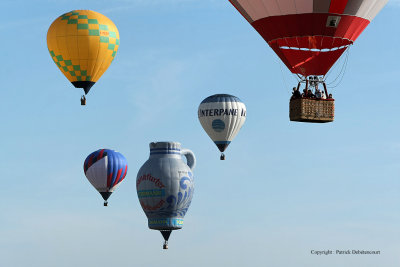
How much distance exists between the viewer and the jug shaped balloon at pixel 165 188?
52.7m

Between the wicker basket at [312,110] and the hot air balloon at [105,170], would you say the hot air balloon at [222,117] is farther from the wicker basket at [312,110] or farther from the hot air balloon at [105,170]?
the wicker basket at [312,110]

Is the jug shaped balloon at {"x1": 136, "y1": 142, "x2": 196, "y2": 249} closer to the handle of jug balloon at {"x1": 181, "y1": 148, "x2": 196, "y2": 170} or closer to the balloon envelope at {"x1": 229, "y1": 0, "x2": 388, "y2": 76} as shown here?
the handle of jug balloon at {"x1": 181, "y1": 148, "x2": 196, "y2": 170}

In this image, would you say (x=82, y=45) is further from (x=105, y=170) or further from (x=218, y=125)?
(x=218, y=125)

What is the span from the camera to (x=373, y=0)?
43406 millimetres

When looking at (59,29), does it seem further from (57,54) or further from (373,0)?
(373,0)

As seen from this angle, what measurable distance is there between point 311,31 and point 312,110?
9.86 feet

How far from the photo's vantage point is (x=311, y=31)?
42.6 metres

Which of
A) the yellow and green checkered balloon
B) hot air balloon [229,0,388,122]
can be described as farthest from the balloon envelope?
the yellow and green checkered balloon

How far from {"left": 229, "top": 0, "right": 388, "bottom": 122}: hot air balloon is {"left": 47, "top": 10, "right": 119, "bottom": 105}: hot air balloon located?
399 inches

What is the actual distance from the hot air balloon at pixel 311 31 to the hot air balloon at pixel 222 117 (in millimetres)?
14192

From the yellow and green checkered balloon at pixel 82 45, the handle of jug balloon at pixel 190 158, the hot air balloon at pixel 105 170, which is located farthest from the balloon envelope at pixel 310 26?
the hot air balloon at pixel 105 170

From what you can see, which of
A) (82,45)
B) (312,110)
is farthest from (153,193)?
(312,110)

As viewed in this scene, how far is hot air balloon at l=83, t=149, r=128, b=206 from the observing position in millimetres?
59188

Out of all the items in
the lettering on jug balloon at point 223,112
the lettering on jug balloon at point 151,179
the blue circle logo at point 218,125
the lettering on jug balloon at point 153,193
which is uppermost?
the lettering on jug balloon at point 223,112
